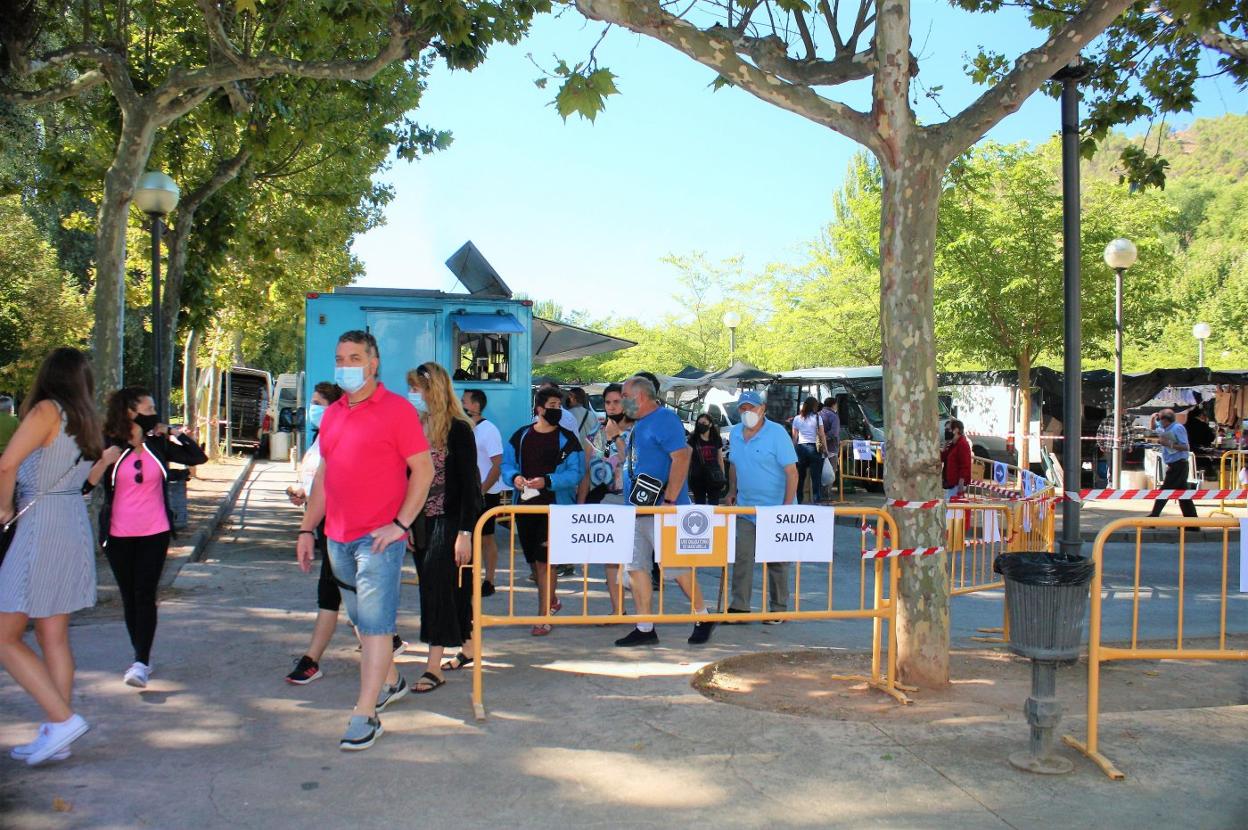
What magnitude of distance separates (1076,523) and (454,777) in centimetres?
456

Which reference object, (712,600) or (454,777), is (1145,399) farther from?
(454,777)

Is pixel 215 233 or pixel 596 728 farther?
pixel 215 233

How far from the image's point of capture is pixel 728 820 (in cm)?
439

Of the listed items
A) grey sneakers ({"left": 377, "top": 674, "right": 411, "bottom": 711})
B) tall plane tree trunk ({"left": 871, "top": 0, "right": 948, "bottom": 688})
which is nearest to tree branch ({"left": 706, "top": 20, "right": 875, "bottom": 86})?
tall plane tree trunk ({"left": 871, "top": 0, "right": 948, "bottom": 688})

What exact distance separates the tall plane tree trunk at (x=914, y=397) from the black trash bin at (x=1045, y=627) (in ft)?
4.07

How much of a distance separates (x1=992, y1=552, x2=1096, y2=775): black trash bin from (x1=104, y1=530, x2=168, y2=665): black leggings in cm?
478

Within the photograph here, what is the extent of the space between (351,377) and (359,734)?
1.73m

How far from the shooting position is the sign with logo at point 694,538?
21.6 feet

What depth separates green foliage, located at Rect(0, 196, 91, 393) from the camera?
91.5 ft

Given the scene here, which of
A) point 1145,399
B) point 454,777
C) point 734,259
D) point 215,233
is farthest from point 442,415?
point 734,259

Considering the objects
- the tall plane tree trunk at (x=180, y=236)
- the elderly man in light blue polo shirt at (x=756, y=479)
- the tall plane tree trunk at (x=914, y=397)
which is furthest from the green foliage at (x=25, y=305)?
the tall plane tree trunk at (x=914, y=397)

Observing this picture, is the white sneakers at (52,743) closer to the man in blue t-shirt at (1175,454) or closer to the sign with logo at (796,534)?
the sign with logo at (796,534)

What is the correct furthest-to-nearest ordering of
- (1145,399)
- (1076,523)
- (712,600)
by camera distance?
(1145,399) → (712,600) → (1076,523)

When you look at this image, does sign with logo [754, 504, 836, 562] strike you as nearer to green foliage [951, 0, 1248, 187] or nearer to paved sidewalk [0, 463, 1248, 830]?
paved sidewalk [0, 463, 1248, 830]
